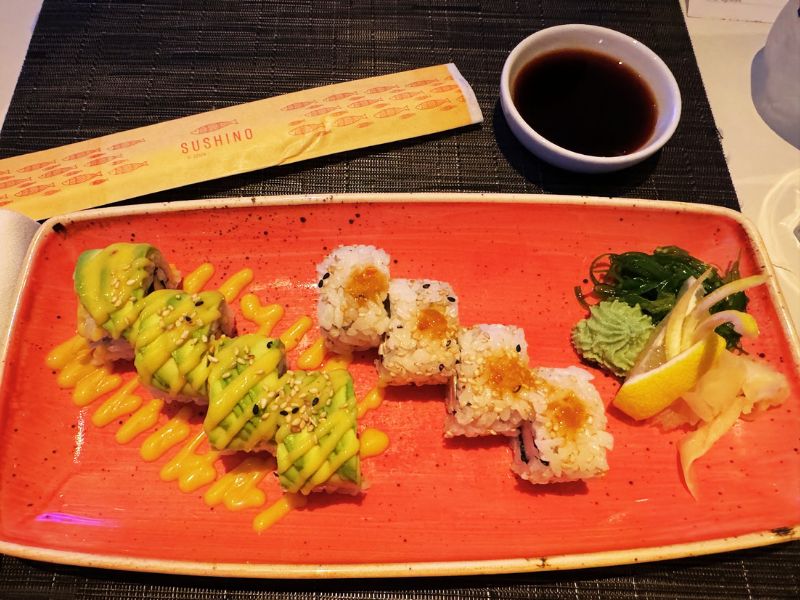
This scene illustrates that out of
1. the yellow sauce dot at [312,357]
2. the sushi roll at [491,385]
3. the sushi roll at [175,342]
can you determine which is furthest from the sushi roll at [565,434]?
the sushi roll at [175,342]

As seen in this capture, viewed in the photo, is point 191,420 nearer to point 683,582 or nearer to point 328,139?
point 328,139

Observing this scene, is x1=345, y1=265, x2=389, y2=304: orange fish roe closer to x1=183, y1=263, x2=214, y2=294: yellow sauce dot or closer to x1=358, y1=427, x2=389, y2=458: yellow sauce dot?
x1=358, y1=427, x2=389, y2=458: yellow sauce dot

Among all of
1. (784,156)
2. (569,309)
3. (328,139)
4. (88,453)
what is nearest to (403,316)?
(569,309)

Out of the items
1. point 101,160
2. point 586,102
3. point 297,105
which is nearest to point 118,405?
point 101,160

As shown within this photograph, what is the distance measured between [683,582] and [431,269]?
5.44 feet

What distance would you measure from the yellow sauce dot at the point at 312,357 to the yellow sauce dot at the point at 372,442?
0.37m

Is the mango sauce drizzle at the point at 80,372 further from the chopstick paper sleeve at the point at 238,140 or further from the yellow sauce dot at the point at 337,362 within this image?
the yellow sauce dot at the point at 337,362

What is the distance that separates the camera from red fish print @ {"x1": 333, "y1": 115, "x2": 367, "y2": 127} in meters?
2.82

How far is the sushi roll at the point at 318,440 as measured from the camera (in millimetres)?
1898

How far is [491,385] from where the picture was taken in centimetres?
206

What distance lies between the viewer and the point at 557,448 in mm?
1956

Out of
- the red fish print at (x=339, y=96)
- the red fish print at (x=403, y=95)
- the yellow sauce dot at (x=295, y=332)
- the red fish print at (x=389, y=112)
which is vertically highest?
the red fish print at (x=339, y=96)

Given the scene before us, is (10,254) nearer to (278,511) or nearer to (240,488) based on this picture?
(240,488)

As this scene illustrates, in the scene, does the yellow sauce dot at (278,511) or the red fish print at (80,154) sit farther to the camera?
the red fish print at (80,154)
